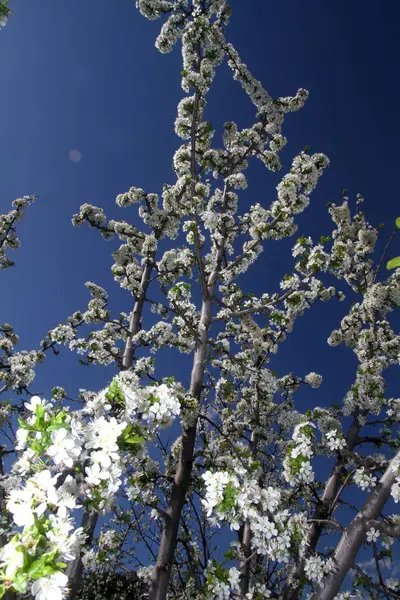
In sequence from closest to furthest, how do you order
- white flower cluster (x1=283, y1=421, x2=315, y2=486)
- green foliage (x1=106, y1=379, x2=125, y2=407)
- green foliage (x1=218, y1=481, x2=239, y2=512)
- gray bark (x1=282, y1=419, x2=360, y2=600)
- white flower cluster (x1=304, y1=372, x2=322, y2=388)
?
green foliage (x1=106, y1=379, x2=125, y2=407) < green foliage (x1=218, y1=481, x2=239, y2=512) < white flower cluster (x1=283, y1=421, x2=315, y2=486) < gray bark (x1=282, y1=419, x2=360, y2=600) < white flower cluster (x1=304, y1=372, x2=322, y2=388)

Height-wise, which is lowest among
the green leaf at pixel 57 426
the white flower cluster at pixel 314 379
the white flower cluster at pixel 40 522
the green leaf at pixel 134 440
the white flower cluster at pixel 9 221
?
the white flower cluster at pixel 40 522

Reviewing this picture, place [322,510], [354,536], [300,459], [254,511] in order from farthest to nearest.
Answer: [322,510]
[300,459]
[354,536]
[254,511]

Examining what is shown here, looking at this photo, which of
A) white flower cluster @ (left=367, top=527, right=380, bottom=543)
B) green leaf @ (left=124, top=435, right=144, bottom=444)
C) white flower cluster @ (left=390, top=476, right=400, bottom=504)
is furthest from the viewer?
white flower cluster @ (left=367, top=527, right=380, bottom=543)

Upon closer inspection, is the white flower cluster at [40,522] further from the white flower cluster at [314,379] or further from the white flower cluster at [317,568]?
the white flower cluster at [314,379]

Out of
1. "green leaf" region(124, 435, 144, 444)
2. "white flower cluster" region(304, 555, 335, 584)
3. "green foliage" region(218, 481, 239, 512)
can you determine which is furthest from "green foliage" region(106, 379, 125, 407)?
"white flower cluster" region(304, 555, 335, 584)

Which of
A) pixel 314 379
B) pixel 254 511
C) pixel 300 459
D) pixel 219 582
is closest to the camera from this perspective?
pixel 254 511

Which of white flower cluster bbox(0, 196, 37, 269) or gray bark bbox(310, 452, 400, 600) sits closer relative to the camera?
gray bark bbox(310, 452, 400, 600)

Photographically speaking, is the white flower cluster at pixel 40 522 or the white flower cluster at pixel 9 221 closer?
the white flower cluster at pixel 40 522

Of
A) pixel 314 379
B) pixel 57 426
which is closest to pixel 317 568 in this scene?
pixel 57 426

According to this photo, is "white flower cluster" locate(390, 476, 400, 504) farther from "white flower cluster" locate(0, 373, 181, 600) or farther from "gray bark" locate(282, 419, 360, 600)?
"white flower cluster" locate(0, 373, 181, 600)

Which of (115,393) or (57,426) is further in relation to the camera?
(115,393)

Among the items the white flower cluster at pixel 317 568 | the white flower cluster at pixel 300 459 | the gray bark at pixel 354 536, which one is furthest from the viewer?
the white flower cluster at pixel 300 459

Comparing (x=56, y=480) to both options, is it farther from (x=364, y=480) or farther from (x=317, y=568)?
(x=364, y=480)

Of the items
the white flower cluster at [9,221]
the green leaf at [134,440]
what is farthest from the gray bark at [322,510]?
the white flower cluster at [9,221]
